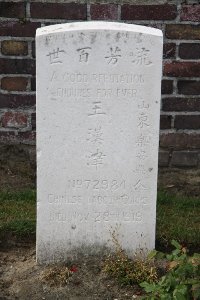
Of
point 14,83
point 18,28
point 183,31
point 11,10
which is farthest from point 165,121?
point 11,10

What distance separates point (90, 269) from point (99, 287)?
0.55 ft

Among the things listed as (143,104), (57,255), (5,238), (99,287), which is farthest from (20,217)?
(143,104)

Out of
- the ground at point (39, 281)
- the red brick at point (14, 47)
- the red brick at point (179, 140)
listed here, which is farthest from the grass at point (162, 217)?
the red brick at point (14, 47)

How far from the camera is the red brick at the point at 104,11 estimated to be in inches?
170

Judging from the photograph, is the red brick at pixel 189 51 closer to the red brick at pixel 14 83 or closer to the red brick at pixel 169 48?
the red brick at pixel 169 48

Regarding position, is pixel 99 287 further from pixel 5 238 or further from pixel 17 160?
pixel 17 160

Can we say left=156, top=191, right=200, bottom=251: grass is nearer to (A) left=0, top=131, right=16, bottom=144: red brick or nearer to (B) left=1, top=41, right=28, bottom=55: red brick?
(A) left=0, top=131, right=16, bottom=144: red brick

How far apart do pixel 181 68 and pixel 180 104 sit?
0.25m

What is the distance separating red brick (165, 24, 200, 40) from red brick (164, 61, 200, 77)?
172 mm

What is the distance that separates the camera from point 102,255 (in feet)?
12.1

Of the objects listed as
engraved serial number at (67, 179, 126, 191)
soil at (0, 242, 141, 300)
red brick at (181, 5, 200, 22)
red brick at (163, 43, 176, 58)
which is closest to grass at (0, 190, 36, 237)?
soil at (0, 242, 141, 300)

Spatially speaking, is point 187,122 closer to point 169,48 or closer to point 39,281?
point 169,48

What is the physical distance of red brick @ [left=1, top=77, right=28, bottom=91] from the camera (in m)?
4.46

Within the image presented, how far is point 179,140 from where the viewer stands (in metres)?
4.57
